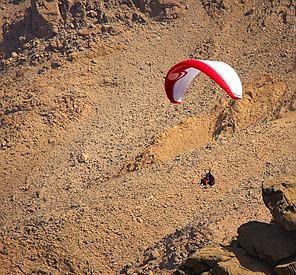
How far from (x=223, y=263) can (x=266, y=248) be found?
1.02 metres

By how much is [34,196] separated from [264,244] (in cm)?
1557

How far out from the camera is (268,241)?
20.2 meters

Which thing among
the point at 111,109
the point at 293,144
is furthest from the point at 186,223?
the point at 111,109

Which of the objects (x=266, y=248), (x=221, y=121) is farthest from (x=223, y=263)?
(x=221, y=121)

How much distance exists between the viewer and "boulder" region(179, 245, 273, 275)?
65.4 feet

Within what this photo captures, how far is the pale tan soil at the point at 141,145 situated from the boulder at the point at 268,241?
4.90 meters

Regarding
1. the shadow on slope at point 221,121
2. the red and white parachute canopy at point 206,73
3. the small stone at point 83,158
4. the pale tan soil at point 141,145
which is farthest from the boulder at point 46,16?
the red and white parachute canopy at point 206,73

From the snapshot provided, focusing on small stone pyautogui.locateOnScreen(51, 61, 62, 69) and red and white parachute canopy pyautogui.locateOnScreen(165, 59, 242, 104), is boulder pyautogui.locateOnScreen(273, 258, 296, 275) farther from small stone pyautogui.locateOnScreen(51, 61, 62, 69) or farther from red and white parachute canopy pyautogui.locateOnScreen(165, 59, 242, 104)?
small stone pyautogui.locateOnScreen(51, 61, 62, 69)

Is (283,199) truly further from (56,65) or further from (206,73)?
(56,65)

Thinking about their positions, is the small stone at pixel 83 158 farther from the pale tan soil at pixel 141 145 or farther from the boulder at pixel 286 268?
the boulder at pixel 286 268

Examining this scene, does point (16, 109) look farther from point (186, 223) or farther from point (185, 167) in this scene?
point (186, 223)

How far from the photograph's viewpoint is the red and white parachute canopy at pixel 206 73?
23922mm

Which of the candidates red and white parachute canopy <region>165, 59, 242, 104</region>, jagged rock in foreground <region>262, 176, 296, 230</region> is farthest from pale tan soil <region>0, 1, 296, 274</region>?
jagged rock in foreground <region>262, 176, 296, 230</region>

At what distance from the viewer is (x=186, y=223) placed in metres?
28.8
